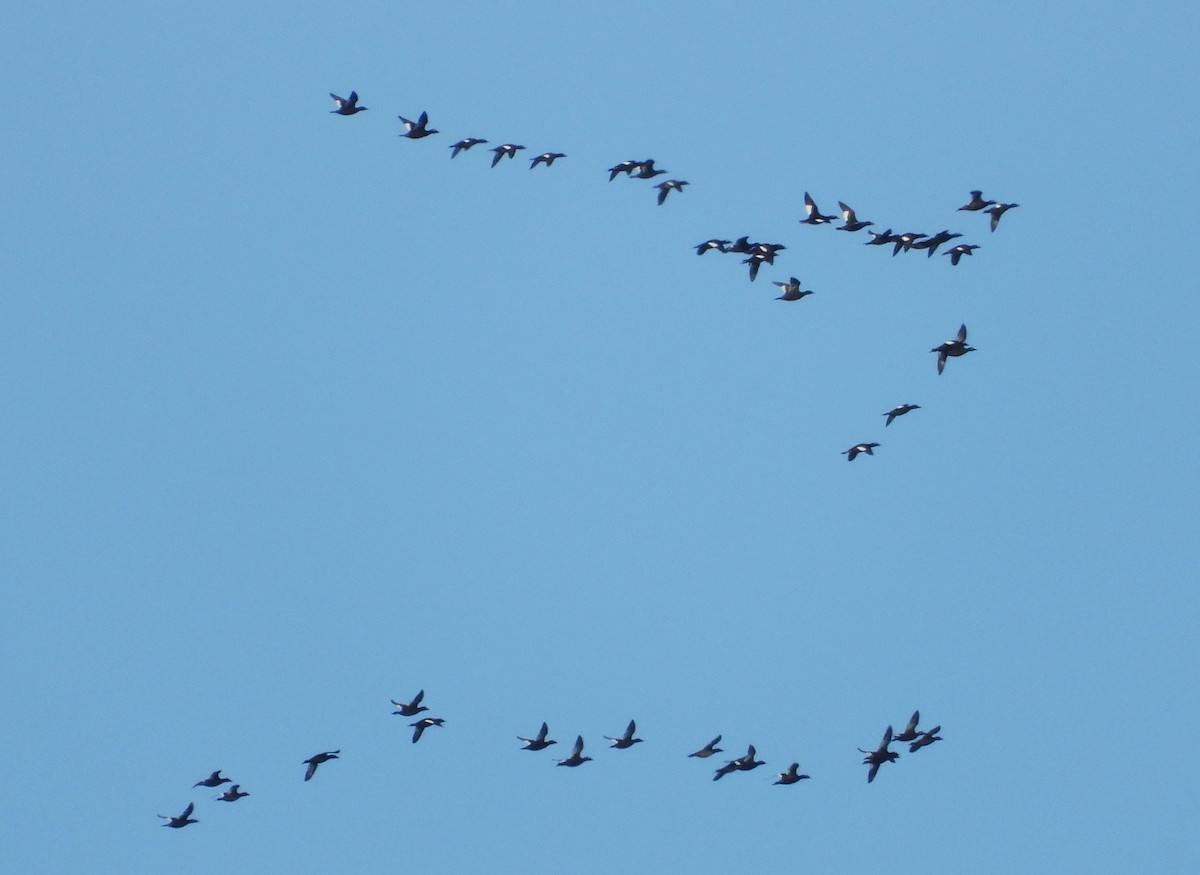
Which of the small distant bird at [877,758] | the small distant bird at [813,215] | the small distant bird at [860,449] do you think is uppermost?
the small distant bird at [813,215]

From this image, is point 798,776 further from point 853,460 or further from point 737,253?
point 737,253

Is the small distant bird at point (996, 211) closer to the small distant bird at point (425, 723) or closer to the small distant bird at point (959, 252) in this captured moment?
the small distant bird at point (959, 252)

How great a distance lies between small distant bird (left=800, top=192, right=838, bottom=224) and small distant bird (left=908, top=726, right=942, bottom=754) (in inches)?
783

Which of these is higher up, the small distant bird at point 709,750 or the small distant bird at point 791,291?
the small distant bird at point 791,291

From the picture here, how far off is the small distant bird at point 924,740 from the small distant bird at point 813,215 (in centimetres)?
1988

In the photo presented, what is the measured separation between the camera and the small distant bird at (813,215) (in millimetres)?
92750

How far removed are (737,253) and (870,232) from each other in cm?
514

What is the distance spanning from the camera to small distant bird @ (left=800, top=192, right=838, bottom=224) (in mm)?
92750

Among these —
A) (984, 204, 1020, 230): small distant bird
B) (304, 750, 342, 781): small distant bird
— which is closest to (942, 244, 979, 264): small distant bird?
(984, 204, 1020, 230): small distant bird

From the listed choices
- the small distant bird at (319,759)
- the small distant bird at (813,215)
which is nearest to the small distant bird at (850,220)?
the small distant bird at (813,215)

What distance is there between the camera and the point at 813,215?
93.2 metres

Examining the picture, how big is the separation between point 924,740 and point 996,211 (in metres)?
20.8

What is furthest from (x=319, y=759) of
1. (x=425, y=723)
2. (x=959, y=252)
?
(x=959, y=252)

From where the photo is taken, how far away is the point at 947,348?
90.1 meters
